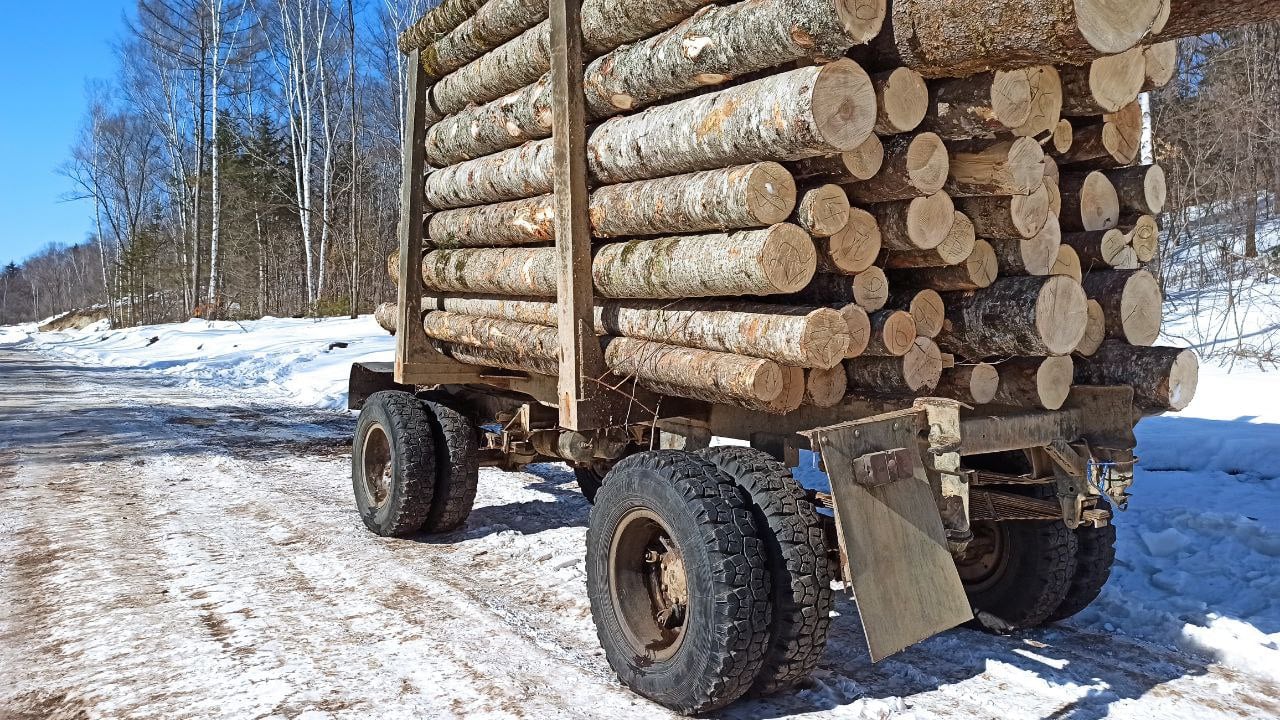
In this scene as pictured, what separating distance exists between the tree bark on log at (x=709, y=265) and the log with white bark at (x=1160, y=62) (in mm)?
1719

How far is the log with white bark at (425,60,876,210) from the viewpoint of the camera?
319cm

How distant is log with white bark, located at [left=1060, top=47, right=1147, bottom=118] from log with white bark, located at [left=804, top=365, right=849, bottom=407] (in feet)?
4.67

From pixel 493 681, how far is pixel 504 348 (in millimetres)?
2118

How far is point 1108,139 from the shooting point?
403 centimetres

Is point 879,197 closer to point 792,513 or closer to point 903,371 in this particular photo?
point 903,371

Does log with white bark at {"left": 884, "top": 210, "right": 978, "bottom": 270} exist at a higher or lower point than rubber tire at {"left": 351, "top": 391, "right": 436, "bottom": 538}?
higher

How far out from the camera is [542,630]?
4.36m

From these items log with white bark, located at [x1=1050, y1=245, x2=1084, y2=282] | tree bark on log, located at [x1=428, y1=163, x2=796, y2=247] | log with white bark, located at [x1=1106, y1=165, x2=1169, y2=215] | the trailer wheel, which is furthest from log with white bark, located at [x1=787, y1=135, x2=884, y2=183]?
the trailer wheel

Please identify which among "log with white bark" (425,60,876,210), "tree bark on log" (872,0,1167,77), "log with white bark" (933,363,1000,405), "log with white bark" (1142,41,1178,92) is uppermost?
"log with white bark" (1142,41,1178,92)

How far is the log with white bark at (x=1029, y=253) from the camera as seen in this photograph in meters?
3.76

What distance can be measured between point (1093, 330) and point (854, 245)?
125 centimetres

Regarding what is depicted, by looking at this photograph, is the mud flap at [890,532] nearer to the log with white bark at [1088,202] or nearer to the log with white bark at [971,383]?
the log with white bark at [971,383]

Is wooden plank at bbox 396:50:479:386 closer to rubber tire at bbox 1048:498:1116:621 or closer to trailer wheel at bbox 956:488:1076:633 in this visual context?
trailer wheel at bbox 956:488:1076:633

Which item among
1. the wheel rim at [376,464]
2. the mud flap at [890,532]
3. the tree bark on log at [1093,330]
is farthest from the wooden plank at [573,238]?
the wheel rim at [376,464]
